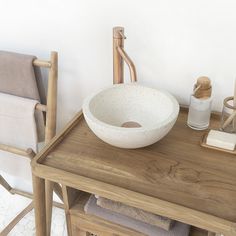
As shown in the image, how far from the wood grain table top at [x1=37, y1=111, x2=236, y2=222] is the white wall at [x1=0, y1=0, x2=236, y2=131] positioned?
0.19 meters

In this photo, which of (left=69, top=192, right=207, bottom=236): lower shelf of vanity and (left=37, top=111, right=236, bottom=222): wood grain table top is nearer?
(left=37, top=111, right=236, bottom=222): wood grain table top

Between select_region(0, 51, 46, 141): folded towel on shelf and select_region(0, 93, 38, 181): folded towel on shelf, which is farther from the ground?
select_region(0, 51, 46, 141): folded towel on shelf

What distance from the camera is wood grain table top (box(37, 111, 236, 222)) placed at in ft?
2.22

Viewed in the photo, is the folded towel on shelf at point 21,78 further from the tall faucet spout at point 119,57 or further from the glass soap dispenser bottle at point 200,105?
the glass soap dispenser bottle at point 200,105

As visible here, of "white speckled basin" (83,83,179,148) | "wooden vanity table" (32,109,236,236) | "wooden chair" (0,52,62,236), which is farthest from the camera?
"wooden chair" (0,52,62,236)

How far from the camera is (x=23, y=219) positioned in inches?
57.2

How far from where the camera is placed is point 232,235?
0.60m

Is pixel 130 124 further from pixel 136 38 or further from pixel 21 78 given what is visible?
pixel 21 78

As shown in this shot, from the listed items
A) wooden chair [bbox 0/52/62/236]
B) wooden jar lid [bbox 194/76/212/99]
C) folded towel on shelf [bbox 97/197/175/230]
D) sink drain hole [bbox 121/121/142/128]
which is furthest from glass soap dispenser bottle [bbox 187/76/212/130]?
wooden chair [bbox 0/52/62/236]

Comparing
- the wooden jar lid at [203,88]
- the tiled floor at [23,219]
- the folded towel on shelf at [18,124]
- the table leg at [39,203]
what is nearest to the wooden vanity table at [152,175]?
the table leg at [39,203]

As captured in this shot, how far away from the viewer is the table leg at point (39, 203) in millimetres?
828

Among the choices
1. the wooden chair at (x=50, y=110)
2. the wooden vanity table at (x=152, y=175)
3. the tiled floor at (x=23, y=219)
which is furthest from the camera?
the tiled floor at (x=23, y=219)

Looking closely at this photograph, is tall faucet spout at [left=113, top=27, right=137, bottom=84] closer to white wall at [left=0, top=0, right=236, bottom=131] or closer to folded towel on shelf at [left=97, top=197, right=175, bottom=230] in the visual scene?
white wall at [left=0, top=0, right=236, bottom=131]

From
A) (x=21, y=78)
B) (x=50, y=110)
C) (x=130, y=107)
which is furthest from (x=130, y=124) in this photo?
(x=21, y=78)
